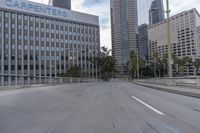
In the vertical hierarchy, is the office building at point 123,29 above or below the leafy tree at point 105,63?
above

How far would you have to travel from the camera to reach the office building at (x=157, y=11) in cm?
3233

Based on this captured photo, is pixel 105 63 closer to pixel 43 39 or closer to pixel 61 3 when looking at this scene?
pixel 43 39

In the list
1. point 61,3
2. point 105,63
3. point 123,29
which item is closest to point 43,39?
point 105,63

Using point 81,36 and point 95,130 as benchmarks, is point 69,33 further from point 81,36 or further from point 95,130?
point 95,130

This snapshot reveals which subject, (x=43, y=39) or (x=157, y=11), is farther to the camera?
(x=43, y=39)

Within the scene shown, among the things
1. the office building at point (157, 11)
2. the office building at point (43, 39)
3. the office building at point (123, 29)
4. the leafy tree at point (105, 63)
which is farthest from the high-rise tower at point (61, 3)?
the office building at point (157, 11)

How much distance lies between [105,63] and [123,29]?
81.3ft

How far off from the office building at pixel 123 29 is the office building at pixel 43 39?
13708 mm

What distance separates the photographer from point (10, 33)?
94.6 metres

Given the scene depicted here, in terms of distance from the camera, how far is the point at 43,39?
106 m

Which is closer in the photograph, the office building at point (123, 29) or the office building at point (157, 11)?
the office building at point (157, 11)

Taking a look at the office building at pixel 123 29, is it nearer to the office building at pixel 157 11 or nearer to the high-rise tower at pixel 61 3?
the high-rise tower at pixel 61 3

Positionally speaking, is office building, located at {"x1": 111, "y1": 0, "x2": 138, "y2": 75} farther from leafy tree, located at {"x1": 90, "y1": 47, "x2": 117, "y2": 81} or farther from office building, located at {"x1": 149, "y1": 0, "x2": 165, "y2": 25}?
office building, located at {"x1": 149, "y1": 0, "x2": 165, "y2": 25}

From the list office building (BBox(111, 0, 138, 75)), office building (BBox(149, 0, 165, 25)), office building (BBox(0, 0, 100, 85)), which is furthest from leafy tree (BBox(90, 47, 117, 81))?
office building (BBox(149, 0, 165, 25))
